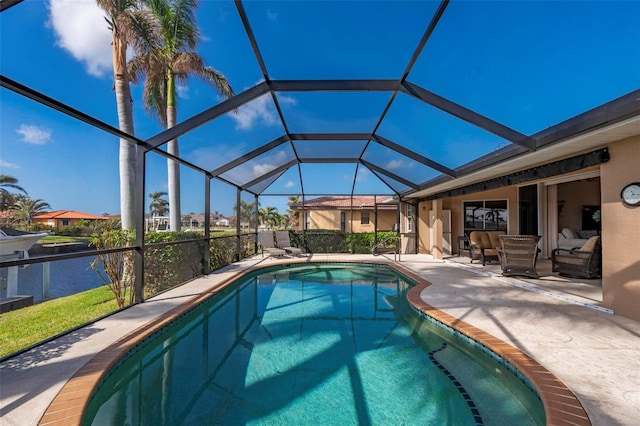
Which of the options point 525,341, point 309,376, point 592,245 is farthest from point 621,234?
point 309,376

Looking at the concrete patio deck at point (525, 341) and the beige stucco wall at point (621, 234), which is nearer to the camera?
the concrete patio deck at point (525, 341)

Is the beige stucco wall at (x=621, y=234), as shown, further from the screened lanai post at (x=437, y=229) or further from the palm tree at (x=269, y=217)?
the palm tree at (x=269, y=217)

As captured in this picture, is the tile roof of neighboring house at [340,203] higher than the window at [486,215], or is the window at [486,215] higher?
the tile roof of neighboring house at [340,203]

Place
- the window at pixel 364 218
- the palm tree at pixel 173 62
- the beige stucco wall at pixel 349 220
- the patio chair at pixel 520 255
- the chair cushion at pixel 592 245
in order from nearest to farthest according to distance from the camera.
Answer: the chair cushion at pixel 592 245 < the patio chair at pixel 520 255 < the palm tree at pixel 173 62 < the beige stucco wall at pixel 349 220 < the window at pixel 364 218

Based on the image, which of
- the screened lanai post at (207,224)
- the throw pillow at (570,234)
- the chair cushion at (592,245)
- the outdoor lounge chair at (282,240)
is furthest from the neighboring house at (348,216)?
the chair cushion at (592,245)

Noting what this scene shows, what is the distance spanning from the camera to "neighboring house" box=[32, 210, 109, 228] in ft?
18.0

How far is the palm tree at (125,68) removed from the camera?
26.1 ft

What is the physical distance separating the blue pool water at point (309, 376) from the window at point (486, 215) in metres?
8.45

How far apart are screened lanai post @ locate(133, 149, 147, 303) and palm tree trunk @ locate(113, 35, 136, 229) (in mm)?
2816

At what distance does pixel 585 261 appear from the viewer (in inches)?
276

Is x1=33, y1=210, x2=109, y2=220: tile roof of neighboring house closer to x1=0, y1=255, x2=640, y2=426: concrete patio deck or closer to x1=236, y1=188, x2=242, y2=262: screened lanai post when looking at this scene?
x1=0, y1=255, x2=640, y2=426: concrete patio deck

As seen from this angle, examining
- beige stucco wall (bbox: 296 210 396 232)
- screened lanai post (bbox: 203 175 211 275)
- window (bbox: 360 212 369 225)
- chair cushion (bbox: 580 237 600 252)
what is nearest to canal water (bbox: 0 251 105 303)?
screened lanai post (bbox: 203 175 211 275)

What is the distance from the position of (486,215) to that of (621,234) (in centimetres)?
821

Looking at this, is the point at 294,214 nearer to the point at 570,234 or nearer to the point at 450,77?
the point at 570,234
